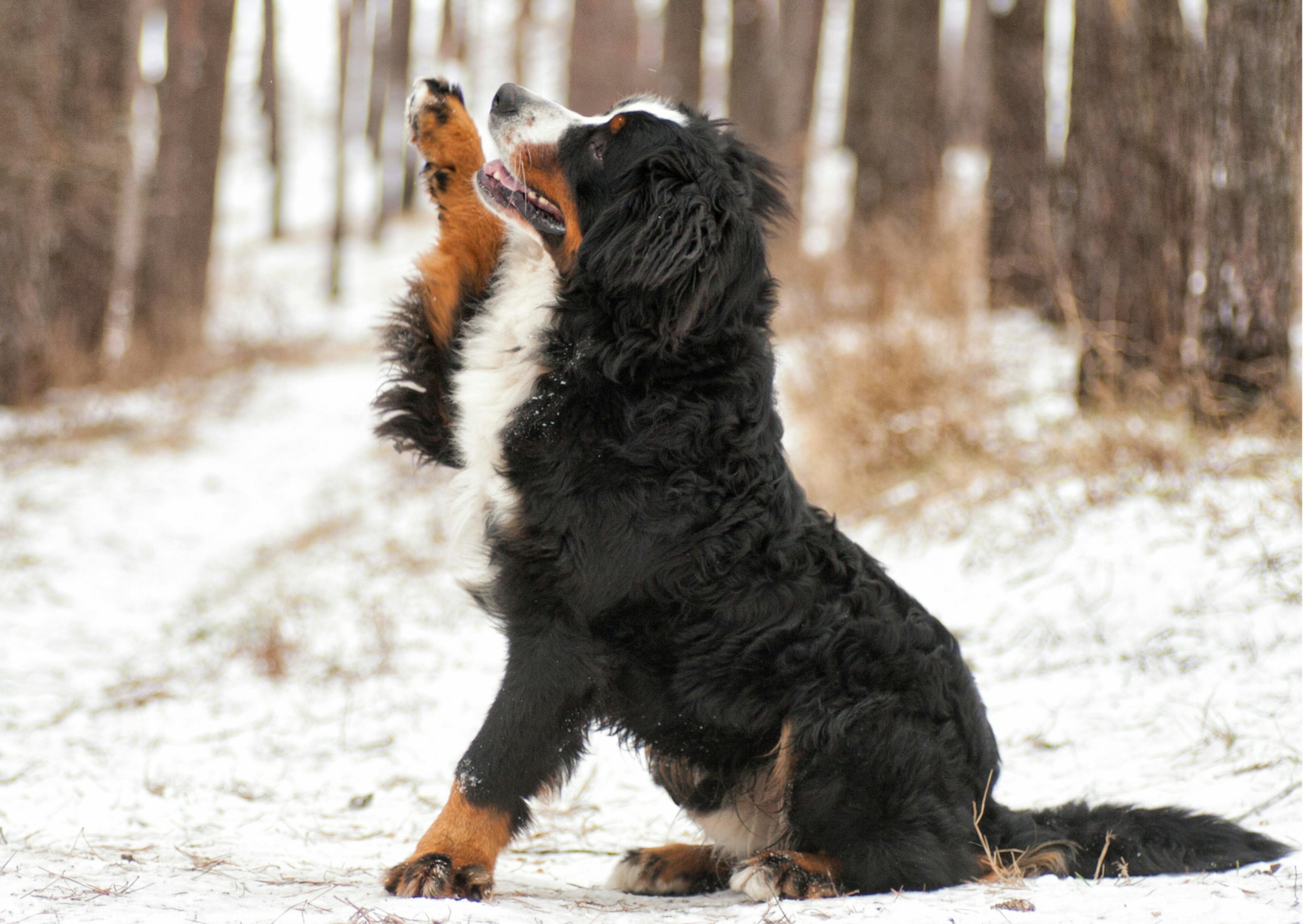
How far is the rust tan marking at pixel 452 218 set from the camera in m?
3.32

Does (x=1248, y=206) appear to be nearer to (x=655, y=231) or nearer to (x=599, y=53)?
(x=655, y=231)

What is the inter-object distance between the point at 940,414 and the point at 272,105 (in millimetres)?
24096

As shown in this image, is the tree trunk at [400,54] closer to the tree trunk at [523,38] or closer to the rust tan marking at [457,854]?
the tree trunk at [523,38]

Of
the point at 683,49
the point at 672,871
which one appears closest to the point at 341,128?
the point at 683,49

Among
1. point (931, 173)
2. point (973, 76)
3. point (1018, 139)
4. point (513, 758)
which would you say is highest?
point (973, 76)

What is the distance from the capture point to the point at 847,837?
9.52 ft

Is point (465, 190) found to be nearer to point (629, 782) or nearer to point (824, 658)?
point (824, 658)

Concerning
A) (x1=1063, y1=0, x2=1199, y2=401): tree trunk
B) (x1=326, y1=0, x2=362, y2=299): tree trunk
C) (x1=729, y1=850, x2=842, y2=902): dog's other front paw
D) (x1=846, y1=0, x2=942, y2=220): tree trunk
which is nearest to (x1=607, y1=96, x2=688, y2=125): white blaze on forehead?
(x1=729, y1=850, x2=842, y2=902): dog's other front paw

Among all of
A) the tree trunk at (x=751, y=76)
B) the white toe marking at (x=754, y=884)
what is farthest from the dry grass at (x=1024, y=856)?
the tree trunk at (x=751, y=76)

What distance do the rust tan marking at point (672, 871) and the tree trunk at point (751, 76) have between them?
12220 millimetres

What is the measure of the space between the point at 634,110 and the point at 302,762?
9.51ft

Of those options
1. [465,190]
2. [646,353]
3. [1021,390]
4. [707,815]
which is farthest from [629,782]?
[1021,390]

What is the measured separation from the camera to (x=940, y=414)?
23.4 feet

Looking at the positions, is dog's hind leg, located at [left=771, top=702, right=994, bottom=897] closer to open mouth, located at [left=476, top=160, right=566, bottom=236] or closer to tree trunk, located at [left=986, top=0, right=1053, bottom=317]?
open mouth, located at [left=476, top=160, right=566, bottom=236]
